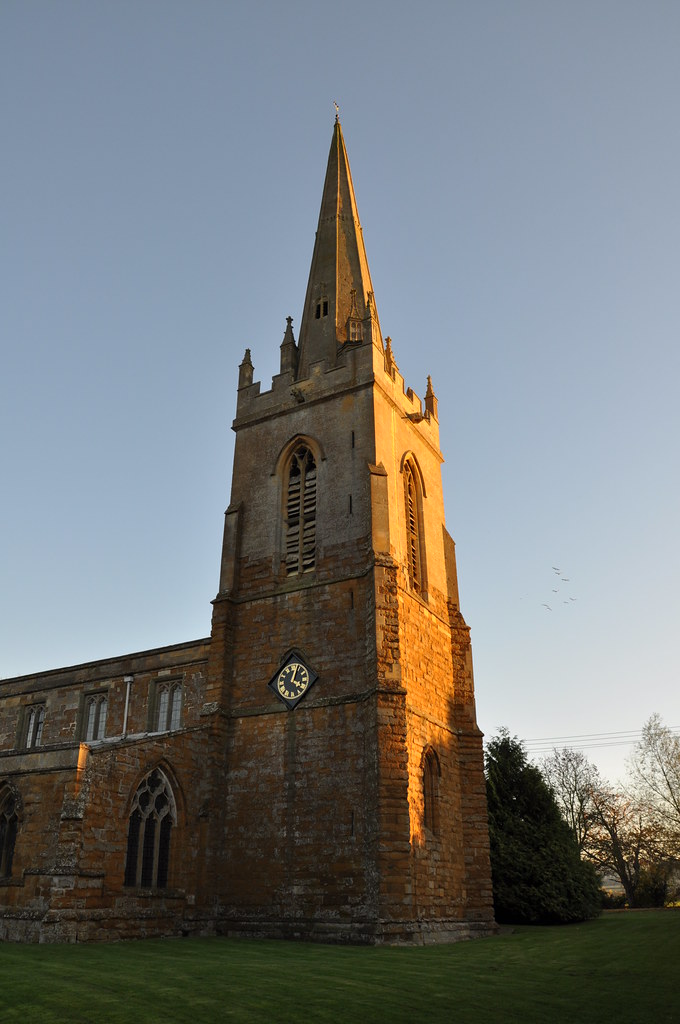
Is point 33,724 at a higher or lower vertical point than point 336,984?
higher

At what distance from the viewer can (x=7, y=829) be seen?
20344 millimetres

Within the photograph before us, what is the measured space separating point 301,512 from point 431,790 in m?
9.66

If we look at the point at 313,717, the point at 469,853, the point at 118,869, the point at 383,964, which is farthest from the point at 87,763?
the point at 469,853

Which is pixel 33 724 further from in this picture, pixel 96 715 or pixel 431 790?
pixel 431 790

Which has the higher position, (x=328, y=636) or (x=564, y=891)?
(x=328, y=636)

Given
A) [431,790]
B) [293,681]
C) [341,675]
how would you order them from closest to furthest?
[341,675], [431,790], [293,681]

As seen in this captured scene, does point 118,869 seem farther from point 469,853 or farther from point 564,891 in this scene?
point 564,891

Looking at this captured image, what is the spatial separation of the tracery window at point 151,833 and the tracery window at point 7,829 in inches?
112

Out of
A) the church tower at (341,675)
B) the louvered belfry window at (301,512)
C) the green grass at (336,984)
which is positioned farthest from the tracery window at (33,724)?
the green grass at (336,984)

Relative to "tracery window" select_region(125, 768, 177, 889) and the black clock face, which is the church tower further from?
"tracery window" select_region(125, 768, 177, 889)

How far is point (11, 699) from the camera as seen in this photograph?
105ft

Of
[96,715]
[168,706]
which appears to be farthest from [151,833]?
[96,715]

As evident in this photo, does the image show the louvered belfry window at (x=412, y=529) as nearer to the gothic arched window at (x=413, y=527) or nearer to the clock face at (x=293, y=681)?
the gothic arched window at (x=413, y=527)

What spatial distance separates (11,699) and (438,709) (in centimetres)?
1778
